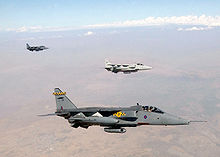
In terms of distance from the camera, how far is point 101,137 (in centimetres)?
17838

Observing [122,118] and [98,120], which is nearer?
[98,120]

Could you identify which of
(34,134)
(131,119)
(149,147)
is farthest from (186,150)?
(131,119)

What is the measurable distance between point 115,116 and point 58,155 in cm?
14682

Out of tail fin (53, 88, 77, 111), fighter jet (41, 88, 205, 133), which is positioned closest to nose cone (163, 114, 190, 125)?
fighter jet (41, 88, 205, 133)

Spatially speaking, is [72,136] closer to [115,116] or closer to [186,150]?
[186,150]

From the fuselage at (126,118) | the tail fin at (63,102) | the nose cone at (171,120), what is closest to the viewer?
the nose cone at (171,120)

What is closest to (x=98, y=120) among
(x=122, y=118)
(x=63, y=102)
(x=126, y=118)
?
(x=122, y=118)

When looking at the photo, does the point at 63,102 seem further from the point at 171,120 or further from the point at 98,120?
the point at 171,120

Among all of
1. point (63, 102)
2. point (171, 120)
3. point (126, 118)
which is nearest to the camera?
point (171, 120)

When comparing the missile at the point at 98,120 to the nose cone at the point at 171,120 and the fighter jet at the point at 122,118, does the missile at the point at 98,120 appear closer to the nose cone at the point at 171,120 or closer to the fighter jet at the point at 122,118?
the fighter jet at the point at 122,118

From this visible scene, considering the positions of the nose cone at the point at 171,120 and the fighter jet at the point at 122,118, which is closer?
the nose cone at the point at 171,120

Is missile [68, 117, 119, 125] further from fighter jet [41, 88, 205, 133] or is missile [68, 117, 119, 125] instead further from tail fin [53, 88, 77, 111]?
tail fin [53, 88, 77, 111]

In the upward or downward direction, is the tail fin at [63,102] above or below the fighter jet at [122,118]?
above

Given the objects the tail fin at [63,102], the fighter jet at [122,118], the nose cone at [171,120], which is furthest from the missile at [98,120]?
the nose cone at [171,120]
